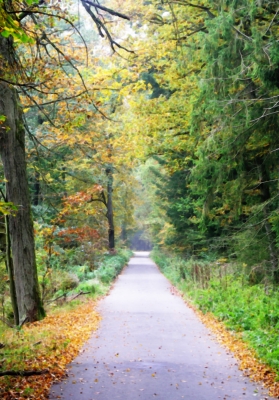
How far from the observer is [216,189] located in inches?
536

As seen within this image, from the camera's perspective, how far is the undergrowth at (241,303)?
8191 millimetres

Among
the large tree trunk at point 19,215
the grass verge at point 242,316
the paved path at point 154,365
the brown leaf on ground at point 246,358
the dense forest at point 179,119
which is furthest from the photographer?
the large tree trunk at point 19,215

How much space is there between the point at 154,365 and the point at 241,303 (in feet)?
15.3

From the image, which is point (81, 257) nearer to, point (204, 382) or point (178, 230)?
point (178, 230)

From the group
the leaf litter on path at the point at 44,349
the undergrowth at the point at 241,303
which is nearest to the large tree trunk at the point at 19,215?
the leaf litter on path at the point at 44,349

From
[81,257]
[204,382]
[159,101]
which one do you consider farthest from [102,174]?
[204,382]

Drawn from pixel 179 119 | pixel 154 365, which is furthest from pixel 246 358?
pixel 179 119

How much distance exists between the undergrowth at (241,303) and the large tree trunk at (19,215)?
15.9ft

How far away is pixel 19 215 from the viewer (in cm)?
1079

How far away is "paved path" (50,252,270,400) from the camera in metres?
6.12

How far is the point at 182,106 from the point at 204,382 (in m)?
12.3

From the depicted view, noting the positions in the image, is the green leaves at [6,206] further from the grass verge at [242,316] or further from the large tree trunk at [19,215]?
the large tree trunk at [19,215]

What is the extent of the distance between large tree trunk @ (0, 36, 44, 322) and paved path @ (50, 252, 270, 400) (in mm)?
1968

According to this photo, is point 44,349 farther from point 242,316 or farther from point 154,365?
point 242,316
